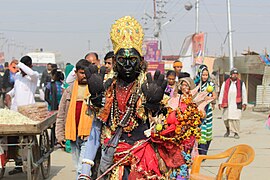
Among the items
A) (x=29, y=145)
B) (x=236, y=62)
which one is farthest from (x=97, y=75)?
(x=236, y=62)

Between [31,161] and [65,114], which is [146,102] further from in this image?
[31,161]

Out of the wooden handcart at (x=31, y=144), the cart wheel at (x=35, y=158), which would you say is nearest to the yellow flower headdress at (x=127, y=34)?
the wooden handcart at (x=31, y=144)

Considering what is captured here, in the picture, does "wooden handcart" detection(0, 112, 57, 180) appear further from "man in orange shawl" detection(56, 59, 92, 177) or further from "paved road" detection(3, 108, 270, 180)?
"paved road" detection(3, 108, 270, 180)

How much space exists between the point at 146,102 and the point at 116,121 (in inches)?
10.8

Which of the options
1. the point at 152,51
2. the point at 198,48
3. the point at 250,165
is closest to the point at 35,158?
the point at 250,165

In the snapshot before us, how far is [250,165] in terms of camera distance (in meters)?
10.2

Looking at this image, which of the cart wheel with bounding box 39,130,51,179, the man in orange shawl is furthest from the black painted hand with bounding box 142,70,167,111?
the cart wheel with bounding box 39,130,51,179

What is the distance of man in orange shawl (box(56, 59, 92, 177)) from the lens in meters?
6.25

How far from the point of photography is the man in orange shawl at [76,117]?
6.25 metres

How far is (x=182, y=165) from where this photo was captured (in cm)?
404

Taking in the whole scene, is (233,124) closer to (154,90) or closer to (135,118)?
(135,118)

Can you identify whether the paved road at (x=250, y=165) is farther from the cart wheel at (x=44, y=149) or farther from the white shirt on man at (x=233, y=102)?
the white shirt on man at (x=233, y=102)

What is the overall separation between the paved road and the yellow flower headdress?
511 centimetres

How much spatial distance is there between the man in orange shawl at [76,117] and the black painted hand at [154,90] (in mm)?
2375
